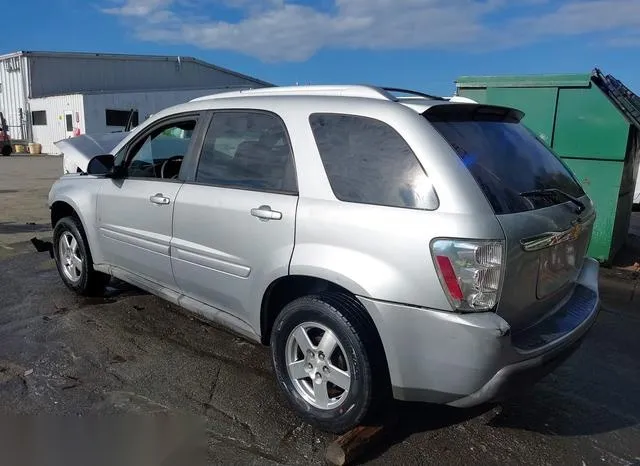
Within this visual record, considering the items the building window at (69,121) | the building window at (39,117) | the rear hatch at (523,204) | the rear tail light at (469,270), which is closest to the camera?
the rear tail light at (469,270)

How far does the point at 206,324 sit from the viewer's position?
14.8 feet

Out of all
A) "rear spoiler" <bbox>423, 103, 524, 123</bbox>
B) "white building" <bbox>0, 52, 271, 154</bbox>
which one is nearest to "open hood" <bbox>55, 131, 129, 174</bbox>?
"rear spoiler" <bbox>423, 103, 524, 123</bbox>

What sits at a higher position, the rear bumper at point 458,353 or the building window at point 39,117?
the building window at point 39,117

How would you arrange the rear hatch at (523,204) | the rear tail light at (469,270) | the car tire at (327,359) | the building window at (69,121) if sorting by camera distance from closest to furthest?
the rear tail light at (469,270)
the rear hatch at (523,204)
the car tire at (327,359)
the building window at (69,121)

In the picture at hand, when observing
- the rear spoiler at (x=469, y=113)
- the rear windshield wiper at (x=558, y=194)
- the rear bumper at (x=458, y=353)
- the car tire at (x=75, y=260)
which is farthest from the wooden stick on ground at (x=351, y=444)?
the car tire at (x=75, y=260)

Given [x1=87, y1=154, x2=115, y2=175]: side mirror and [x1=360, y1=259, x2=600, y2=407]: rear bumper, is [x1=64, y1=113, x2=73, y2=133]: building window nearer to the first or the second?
[x1=87, y1=154, x2=115, y2=175]: side mirror

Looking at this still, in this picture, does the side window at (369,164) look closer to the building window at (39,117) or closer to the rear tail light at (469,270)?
the rear tail light at (469,270)

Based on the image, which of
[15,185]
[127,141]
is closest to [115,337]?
[127,141]

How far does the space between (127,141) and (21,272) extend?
2676mm

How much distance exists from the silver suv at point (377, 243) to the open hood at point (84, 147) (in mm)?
1794

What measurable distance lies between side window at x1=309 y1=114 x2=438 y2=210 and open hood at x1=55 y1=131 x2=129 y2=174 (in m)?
2.80

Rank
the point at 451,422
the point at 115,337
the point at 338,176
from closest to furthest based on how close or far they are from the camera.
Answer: the point at 338,176 → the point at 451,422 → the point at 115,337

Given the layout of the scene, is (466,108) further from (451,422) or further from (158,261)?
(158,261)

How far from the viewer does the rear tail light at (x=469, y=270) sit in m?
2.43
